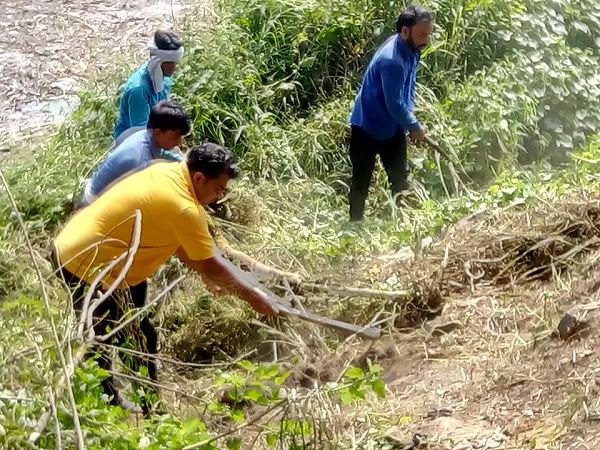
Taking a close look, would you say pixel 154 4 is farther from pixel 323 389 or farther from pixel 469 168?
pixel 323 389

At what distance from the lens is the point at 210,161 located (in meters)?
3.84

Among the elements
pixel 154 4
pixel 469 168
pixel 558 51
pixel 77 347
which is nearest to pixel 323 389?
pixel 77 347

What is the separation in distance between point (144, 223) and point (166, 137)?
2.95 ft

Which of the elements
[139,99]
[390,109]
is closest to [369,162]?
[390,109]

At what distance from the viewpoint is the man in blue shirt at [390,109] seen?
5.89 metres

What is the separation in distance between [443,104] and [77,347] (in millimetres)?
5292

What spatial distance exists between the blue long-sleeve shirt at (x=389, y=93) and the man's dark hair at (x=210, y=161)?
2272 millimetres

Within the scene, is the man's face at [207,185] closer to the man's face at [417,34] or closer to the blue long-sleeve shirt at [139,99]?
the blue long-sleeve shirt at [139,99]

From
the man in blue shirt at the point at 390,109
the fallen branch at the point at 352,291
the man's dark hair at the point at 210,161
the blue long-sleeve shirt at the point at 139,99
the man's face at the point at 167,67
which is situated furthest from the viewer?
the man in blue shirt at the point at 390,109

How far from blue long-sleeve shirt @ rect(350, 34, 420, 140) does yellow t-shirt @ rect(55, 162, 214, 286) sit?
89.3 inches

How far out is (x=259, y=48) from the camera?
8016 mm

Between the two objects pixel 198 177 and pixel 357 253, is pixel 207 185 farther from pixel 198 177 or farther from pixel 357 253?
pixel 357 253

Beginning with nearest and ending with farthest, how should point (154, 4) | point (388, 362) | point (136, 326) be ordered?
point (136, 326)
point (388, 362)
point (154, 4)

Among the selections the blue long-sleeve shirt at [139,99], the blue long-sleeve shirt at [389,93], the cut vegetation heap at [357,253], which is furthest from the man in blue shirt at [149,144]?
the blue long-sleeve shirt at [389,93]
